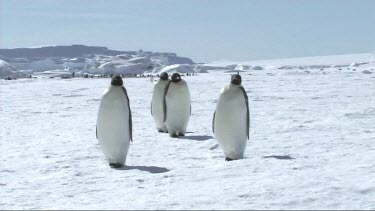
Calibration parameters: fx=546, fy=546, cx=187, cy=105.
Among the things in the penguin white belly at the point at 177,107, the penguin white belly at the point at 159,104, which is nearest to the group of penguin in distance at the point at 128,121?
the penguin white belly at the point at 177,107

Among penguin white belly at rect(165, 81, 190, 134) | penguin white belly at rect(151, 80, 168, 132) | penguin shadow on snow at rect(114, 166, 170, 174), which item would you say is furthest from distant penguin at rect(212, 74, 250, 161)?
penguin white belly at rect(151, 80, 168, 132)

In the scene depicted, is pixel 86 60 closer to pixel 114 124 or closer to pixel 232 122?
pixel 114 124

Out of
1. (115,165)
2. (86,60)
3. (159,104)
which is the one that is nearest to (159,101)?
(159,104)

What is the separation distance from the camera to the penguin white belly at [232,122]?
23.9 ft

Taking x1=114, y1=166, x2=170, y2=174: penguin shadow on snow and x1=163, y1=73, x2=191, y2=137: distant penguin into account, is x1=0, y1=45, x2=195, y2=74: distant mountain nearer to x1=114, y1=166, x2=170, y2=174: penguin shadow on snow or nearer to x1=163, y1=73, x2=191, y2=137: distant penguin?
x1=163, y1=73, x2=191, y2=137: distant penguin

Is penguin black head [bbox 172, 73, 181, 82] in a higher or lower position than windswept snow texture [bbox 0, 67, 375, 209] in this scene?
higher

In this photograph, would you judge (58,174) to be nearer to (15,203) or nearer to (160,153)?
(15,203)

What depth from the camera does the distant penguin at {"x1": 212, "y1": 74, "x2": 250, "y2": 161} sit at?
729cm

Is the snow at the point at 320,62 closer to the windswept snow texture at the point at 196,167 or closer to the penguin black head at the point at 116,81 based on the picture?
the windswept snow texture at the point at 196,167

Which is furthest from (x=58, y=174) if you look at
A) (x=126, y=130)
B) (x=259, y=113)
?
(x=259, y=113)

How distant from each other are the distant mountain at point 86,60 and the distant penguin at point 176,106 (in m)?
69.9

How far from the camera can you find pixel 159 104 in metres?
10.6

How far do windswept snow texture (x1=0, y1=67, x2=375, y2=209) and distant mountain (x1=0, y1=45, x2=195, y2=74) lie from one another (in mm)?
69085

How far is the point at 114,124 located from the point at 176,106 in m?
2.82
